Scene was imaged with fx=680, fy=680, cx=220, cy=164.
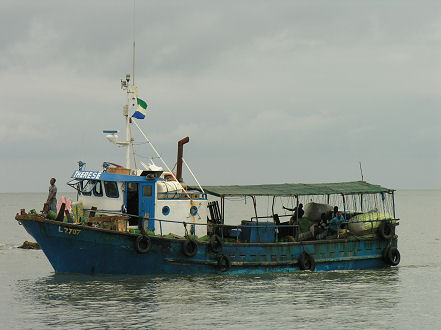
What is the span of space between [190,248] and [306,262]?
4381 mm

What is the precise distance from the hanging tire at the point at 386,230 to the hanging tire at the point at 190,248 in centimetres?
759

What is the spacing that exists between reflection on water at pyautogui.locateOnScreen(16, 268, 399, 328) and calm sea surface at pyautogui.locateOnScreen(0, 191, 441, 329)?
0.03 m

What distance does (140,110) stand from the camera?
78.9 ft

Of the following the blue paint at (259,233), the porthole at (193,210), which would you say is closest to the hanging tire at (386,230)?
the blue paint at (259,233)

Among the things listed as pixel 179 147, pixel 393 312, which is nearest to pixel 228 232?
pixel 179 147

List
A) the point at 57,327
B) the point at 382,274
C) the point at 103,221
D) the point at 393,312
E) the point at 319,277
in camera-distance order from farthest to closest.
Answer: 1. the point at 382,274
2. the point at 319,277
3. the point at 103,221
4. the point at 393,312
5. the point at 57,327

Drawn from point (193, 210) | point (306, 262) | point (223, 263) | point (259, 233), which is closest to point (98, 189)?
point (193, 210)

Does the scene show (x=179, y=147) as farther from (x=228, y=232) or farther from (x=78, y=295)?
(x=78, y=295)

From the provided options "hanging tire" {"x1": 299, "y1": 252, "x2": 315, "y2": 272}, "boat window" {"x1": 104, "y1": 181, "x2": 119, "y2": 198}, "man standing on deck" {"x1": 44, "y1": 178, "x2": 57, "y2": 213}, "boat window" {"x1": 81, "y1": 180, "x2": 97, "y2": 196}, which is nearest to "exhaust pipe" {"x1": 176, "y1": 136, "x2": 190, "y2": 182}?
"boat window" {"x1": 104, "y1": 181, "x2": 119, "y2": 198}

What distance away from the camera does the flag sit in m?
24.0

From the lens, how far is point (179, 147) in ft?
84.9

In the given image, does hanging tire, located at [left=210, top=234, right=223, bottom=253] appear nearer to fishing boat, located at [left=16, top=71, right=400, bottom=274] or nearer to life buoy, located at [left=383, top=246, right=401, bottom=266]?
fishing boat, located at [left=16, top=71, right=400, bottom=274]

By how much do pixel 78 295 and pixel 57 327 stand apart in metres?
3.46

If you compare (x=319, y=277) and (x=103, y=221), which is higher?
(x=103, y=221)
